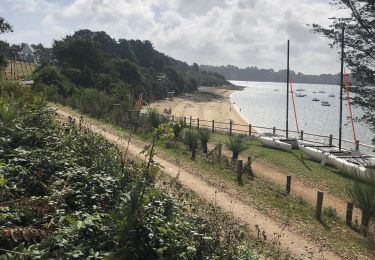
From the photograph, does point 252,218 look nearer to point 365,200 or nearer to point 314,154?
point 365,200

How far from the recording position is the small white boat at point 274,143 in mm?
24375

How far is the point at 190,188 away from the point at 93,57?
4406cm

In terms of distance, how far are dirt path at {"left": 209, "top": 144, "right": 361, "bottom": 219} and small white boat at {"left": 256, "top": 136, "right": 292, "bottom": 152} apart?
6.09m

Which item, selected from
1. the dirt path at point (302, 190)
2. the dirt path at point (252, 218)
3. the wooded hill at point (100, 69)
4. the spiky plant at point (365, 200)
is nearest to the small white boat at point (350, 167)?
the dirt path at point (302, 190)

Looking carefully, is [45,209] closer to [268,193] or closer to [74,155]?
[74,155]

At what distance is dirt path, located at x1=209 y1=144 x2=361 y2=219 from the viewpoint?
12047 millimetres

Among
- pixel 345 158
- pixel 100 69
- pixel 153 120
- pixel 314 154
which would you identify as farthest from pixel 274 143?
pixel 100 69

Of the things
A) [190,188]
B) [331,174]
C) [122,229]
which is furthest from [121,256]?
[331,174]

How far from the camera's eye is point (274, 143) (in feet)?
82.4

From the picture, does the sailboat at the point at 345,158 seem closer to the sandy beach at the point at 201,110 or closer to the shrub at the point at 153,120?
the shrub at the point at 153,120

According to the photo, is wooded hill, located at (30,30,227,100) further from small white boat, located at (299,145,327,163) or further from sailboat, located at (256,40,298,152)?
small white boat, located at (299,145,327,163)

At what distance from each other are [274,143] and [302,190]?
436 inches

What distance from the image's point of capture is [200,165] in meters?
14.5

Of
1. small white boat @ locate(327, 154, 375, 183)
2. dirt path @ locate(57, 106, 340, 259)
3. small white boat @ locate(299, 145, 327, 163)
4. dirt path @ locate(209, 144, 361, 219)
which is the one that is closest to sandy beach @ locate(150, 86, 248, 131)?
small white boat @ locate(299, 145, 327, 163)
